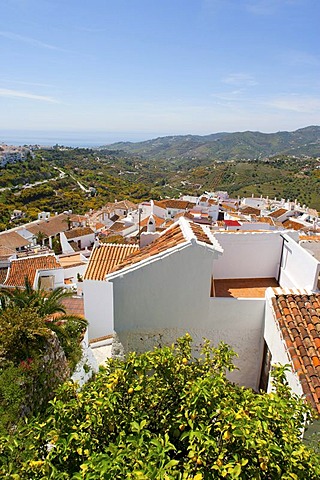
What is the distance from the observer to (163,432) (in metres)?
3.66

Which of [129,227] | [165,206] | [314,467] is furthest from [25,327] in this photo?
[165,206]

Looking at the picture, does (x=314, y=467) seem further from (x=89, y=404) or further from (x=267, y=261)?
(x=267, y=261)

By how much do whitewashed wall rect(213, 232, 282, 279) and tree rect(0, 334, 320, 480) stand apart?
534 centimetres

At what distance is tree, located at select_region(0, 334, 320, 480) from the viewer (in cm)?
293

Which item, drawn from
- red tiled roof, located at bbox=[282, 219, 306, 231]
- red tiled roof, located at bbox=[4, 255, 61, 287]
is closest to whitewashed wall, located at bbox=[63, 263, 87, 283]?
red tiled roof, located at bbox=[4, 255, 61, 287]

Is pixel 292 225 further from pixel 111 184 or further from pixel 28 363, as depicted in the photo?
pixel 111 184

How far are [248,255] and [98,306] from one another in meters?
6.72

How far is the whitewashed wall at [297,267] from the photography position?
759 centimetres

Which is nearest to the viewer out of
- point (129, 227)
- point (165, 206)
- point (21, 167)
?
point (129, 227)

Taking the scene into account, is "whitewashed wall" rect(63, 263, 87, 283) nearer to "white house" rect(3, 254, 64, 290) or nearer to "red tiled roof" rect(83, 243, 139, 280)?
"white house" rect(3, 254, 64, 290)

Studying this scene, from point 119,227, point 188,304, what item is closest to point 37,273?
point 188,304

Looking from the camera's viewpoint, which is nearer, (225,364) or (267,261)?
(225,364)

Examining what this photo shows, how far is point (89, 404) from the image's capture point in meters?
3.72

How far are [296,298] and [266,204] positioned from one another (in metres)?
66.1
